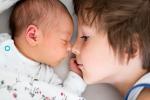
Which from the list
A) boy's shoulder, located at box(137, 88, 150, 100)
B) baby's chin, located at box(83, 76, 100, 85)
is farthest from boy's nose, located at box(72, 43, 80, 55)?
boy's shoulder, located at box(137, 88, 150, 100)

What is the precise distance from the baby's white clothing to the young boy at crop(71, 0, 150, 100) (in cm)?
7

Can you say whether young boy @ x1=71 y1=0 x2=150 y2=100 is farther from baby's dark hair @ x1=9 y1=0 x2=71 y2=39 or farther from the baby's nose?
baby's dark hair @ x1=9 y1=0 x2=71 y2=39

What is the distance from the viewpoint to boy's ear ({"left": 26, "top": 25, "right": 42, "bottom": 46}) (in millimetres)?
1228

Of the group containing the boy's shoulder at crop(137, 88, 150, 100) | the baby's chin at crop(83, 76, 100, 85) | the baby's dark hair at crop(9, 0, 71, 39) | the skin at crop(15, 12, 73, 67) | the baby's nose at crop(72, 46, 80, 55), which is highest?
the baby's dark hair at crop(9, 0, 71, 39)

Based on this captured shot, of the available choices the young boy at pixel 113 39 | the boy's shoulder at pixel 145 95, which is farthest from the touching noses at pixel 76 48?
the boy's shoulder at pixel 145 95

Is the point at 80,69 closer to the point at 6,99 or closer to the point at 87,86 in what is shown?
the point at 87,86

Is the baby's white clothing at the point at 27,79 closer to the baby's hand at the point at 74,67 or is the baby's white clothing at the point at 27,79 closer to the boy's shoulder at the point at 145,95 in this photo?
the baby's hand at the point at 74,67

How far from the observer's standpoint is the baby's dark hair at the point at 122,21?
3.99 feet

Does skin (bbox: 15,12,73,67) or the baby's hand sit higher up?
skin (bbox: 15,12,73,67)

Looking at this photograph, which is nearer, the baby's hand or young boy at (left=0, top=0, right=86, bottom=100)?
young boy at (left=0, top=0, right=86, bottom=100)

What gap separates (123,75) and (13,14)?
18.0 inches

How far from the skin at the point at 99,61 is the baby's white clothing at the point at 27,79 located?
0.22ft


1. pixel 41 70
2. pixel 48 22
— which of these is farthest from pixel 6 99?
pixel 48 22

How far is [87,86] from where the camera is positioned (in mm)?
1371
